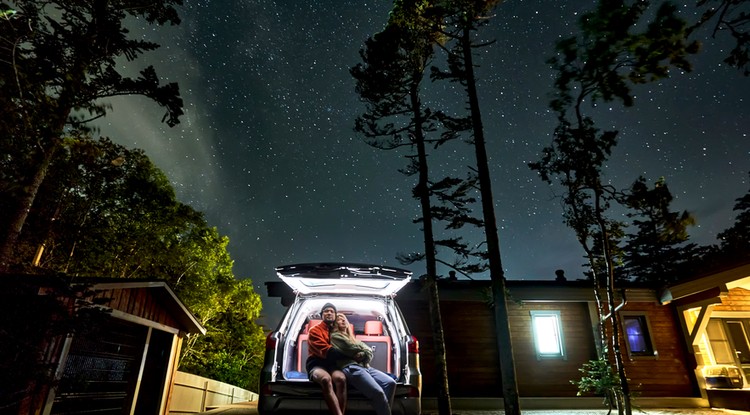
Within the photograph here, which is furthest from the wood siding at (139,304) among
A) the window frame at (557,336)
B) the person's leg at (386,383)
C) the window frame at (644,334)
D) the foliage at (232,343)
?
the window frame at (644,334)

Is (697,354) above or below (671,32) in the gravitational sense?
below

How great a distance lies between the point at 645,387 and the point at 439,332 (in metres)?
7.78

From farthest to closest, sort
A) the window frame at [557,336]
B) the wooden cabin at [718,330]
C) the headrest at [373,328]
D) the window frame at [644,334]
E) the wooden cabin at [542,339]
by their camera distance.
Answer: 1. the window frame at [644,334]
2. the window frame at [557,336]
3. the wooden cabin at [542,339]
4. the wooden cabin at [718,330]
5. the headrest at [373,328]

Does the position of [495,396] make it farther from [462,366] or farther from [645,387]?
[645,387]

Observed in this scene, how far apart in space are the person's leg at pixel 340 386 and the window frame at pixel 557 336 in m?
10.3

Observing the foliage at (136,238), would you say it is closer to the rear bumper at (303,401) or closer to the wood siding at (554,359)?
the rear bumper at (303,401)

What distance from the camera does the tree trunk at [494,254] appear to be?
688cm

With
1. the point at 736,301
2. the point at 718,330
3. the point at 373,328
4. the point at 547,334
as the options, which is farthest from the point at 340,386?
the point at 736,301

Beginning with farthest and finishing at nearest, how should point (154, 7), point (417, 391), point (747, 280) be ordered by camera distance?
1. point (747, 280)
2. point (154, 7)
3. point (417, 391)

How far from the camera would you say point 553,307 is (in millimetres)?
12430

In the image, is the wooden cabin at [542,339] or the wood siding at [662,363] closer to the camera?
the wooden cabin at [542,339]

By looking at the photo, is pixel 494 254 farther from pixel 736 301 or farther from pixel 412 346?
pixel 736 301

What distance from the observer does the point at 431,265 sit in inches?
409

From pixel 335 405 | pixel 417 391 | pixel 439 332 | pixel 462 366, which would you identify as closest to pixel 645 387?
pixel 462 366
